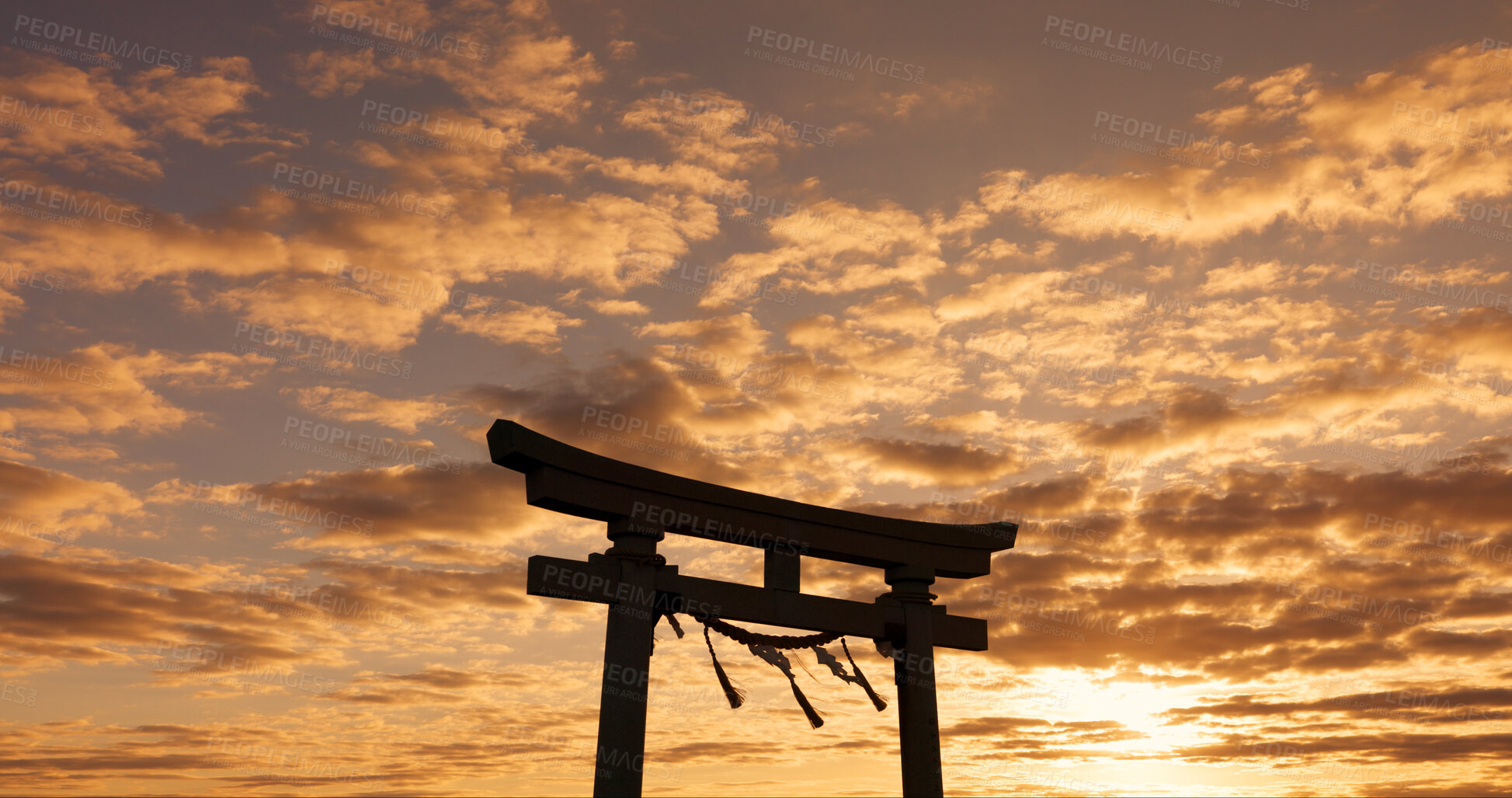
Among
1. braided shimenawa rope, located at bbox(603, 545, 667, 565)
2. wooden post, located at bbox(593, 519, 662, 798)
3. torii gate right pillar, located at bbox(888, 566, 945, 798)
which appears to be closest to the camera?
wooden post, located at bbox(593, 519, 662, 798)

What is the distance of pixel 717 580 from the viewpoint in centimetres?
1167

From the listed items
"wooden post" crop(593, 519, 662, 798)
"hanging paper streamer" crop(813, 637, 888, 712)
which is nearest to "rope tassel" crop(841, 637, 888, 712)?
"hanging paper streamer" crop(813, 637, 888, 712)

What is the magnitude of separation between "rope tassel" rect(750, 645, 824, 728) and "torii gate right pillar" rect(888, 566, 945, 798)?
1448mm

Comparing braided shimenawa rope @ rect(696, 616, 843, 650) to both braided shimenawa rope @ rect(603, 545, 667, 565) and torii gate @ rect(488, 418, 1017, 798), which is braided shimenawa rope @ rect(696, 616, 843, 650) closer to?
torii gate @ rect(488, 418, 1017, 798)

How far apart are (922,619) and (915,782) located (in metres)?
1.94

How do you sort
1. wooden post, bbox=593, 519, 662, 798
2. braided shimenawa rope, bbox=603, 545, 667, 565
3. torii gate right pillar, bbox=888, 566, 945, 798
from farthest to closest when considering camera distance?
torii gate right pillar, bbox=888, 566, 945, 798, braided shimenawa rope, bbox=603, 545, 667, 565, wooden post, bbox=593, 519, 662, 798

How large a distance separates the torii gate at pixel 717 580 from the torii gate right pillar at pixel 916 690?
14 mm

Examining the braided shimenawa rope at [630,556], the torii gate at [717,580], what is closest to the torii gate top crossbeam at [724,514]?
the torii gate at [717,580]

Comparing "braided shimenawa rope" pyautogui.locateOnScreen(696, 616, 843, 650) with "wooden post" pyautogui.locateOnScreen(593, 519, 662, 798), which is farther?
"braided shimenawa rope" pyautogui.locateOnScreen(696, 616, 843, 650)

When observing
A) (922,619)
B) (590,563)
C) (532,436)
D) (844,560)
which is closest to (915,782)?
(922,619)

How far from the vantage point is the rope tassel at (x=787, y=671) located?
12180 millimetres

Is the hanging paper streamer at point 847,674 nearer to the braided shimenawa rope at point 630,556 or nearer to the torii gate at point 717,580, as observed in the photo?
the torii gate at point 717,580

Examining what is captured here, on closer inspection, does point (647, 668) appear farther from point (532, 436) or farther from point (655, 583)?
point (532, 436)

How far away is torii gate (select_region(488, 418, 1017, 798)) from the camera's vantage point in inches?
409
